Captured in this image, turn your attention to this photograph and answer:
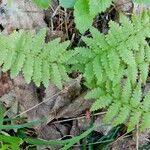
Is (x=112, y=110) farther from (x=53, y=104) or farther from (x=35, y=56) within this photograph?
(x=35, y=56)

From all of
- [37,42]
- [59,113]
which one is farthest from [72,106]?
[37,42]

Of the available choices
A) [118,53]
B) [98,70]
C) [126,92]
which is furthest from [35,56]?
[126,92]

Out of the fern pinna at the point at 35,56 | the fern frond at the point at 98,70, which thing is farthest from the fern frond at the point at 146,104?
the fern pinna at the point at 35,56

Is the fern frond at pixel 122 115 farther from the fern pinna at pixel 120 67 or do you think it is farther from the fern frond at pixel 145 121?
the fern frond at pixel 145 121

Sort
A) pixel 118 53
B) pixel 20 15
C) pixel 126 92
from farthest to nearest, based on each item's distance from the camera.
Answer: pixel 20 15 → pixel 126 92 → pixel 118 53

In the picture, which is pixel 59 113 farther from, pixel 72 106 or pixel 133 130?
pixel 133 130

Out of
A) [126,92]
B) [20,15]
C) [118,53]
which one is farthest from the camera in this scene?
[20,15]

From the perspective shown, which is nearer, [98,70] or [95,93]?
[98,70]
